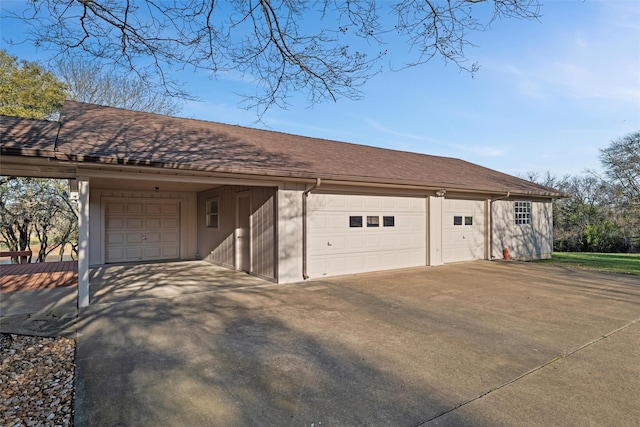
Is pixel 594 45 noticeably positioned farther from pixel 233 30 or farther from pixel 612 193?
pixel 612 193

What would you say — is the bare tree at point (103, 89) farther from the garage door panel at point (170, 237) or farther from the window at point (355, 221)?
the window at point (355, 221)

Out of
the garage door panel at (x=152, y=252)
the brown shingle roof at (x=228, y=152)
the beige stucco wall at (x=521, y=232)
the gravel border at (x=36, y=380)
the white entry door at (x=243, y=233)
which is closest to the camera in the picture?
the gravel border at (x=36, y=380)

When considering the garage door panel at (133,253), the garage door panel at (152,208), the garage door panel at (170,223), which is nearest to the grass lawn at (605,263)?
the garage door panel at (170,223)

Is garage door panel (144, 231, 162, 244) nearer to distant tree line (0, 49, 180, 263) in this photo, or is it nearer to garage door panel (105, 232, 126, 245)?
garage door panel (105, 232, 126, 245)

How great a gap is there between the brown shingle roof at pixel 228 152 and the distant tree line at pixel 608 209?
14007 mm

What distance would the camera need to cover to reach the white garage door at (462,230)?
1150 cm

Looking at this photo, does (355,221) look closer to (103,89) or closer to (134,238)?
(134,238)

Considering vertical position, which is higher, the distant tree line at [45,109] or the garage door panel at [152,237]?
the distant tree line at [45,109]

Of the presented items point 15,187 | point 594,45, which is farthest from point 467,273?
point 15,187

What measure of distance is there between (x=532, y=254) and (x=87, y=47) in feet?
→ 50.6

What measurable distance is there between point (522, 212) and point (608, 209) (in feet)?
55.7

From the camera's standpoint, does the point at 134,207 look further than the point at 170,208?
No

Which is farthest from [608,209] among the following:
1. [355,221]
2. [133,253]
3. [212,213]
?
[133,253]

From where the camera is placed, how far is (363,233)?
953 cm
